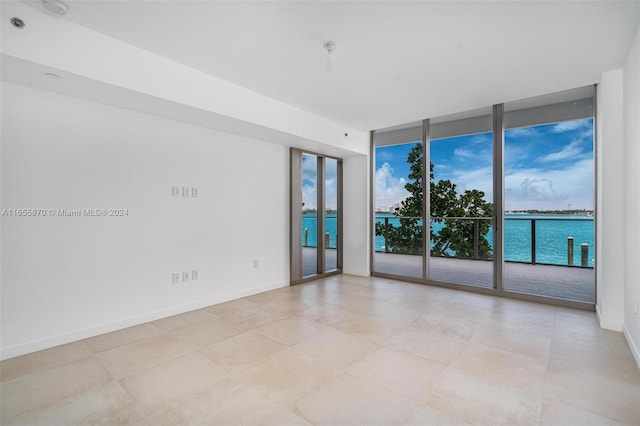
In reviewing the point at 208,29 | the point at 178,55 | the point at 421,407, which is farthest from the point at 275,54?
the point at 421,407

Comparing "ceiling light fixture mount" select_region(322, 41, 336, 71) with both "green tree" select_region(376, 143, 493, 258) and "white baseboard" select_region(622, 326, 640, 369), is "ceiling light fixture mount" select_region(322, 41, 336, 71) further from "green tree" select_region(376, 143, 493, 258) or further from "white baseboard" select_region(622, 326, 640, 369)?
"white baseboard" select_region(622, 326, 640, 369)

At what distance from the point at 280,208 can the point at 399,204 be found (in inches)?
92.5

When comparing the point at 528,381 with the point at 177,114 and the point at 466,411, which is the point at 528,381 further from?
the point at 177,114

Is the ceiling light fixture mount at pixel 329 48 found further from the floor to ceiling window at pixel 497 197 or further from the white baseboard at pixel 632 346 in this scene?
the white baseboard at pixel 632 346

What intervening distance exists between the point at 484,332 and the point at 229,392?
2606mm

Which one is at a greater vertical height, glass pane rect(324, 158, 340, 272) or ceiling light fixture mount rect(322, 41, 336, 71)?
ceiling light fixture mount rect(322, 41, 336, 71)

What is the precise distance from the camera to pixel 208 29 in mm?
2596

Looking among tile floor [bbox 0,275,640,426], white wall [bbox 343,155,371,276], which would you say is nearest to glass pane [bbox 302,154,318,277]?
white wall [bbox 343,155,371,276]

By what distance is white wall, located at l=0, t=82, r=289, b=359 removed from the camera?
273 centimetres

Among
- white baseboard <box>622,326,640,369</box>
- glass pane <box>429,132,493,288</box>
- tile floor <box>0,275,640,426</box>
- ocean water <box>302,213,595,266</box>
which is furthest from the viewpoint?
ocean water <box>302,213,595,266</box>

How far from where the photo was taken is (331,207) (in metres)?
6.22

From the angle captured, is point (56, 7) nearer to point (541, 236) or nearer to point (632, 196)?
point (632, 196)

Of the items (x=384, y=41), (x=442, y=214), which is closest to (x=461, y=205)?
(x=442, y=214)

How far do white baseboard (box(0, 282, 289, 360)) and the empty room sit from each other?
0.07 feet
